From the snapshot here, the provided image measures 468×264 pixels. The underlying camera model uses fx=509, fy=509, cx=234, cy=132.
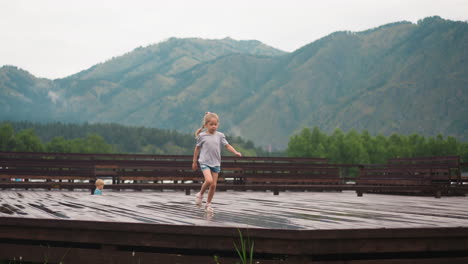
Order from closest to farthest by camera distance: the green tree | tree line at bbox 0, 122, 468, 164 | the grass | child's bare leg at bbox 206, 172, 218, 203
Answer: the grass, child's bare leg at bbox 206, 172, 218, 203, tree line at bbox 0, 122, 468, 164, the green tree

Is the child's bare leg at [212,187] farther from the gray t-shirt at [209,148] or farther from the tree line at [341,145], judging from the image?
the tree line at [341,145]

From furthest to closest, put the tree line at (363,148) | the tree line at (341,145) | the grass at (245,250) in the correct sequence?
the tree line at (341,145), the tree line at (363,148), the grass at (245,250)

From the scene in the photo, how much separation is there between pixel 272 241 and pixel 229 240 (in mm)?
473

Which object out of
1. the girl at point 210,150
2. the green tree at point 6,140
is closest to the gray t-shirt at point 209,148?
the girl at point 210,150

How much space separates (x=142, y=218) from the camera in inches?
250

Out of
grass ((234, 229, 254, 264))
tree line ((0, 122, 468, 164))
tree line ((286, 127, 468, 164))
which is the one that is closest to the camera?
grass ((234, 229, 254, 264))

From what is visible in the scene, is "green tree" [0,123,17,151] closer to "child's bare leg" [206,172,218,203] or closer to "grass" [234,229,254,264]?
"child's bare leg" [206,172,218,203]

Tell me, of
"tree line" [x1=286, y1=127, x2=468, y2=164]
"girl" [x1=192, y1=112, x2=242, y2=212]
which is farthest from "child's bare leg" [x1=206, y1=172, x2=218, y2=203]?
"tree line" [x1=286, y1=127, x2=468, y2=164]

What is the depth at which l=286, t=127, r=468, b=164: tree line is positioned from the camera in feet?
352

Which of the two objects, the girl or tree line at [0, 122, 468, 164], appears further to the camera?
tree line at [0, 122, 468, 164]

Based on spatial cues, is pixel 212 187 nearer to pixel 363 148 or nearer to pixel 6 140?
pixel 363 148

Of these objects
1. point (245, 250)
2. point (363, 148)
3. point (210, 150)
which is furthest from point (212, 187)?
point (363, 148)

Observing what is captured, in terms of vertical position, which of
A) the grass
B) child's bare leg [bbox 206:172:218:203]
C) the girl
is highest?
the girl

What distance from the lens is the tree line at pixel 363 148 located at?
352 ft
